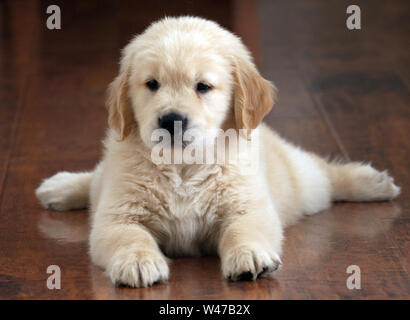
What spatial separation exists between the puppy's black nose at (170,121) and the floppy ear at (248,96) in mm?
327

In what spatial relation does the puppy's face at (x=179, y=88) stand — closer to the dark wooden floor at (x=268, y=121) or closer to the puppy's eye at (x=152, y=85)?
the puppy's eye at (x=152, y=85)

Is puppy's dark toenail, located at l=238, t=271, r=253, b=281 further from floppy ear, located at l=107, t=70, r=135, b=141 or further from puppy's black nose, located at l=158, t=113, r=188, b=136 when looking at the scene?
floppy ear, located at l=107, t=70, r=135, b=141

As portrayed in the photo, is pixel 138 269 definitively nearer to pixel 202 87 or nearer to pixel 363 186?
pixel 202 87

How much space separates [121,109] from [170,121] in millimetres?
351

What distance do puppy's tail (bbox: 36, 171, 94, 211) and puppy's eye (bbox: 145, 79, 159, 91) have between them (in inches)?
39.8

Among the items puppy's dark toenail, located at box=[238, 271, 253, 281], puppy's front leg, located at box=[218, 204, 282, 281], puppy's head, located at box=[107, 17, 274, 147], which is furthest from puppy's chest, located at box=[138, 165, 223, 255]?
puppy's dark toenail, located at box=[238, 271, 253, 281]

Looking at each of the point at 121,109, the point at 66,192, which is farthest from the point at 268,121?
the point at 121,109

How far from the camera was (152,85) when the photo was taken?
319cm

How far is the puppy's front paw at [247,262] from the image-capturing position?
9.96 feet

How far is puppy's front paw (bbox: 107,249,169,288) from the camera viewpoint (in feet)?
9.84

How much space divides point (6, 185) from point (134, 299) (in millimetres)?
1596
